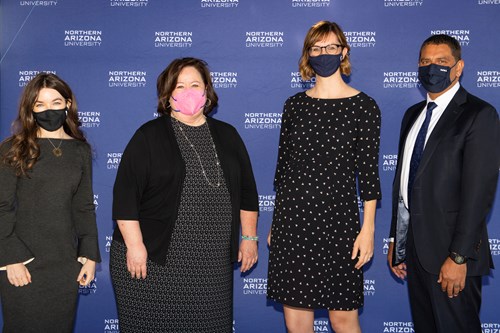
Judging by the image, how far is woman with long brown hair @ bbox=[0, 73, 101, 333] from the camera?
2416 mm

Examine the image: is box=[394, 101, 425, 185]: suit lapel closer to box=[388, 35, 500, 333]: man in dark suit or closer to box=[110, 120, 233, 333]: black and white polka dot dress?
box=[388, 35, 500, 333]: man in dark suit

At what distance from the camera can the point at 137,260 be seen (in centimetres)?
251

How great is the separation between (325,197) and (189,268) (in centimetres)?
71

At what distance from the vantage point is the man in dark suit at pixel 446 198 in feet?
7.78

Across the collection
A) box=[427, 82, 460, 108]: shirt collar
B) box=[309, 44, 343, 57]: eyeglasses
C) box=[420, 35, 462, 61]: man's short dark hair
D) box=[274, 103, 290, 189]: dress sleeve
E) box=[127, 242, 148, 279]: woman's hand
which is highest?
box=[420, 35, 462, 61]: man's short dark hair

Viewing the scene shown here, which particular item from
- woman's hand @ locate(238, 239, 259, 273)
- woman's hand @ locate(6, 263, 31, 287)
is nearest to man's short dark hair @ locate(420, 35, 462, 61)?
woman's hand @ locate(238, 239, 259, 273)

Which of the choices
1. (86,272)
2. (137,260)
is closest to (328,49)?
(137,260)

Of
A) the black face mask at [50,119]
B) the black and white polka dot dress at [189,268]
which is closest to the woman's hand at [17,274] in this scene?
the black and white polka dot dress at [189,268]

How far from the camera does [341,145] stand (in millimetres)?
2604

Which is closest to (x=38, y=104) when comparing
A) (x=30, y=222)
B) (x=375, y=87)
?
(x=30, y=222)

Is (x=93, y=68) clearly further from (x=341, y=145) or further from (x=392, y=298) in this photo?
(x=392, y=298)

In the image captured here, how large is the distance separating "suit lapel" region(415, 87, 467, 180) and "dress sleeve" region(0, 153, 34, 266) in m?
1.77

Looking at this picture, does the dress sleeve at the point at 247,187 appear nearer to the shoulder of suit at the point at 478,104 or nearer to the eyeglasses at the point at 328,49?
the eyeglasses at the point at 328,49

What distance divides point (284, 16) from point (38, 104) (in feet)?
6.30
